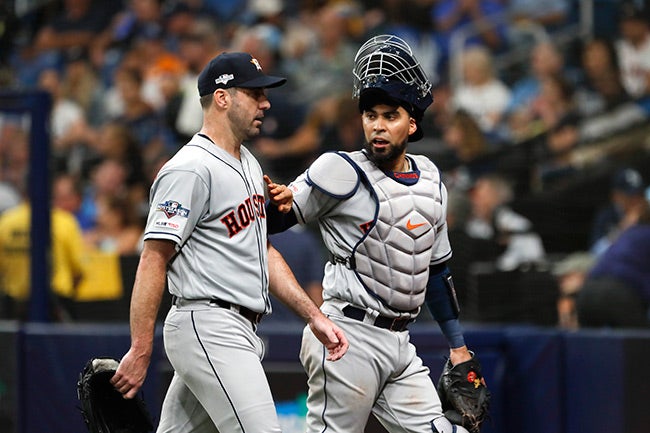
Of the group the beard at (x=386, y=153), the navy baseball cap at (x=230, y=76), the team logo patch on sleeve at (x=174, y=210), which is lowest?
the team logo patch on sleeve at (x=174, y=210)

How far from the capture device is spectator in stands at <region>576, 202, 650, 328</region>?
6.57 metres

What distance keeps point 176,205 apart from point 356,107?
5230 millimetres

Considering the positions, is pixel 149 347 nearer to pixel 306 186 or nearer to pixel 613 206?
pixel 306 186

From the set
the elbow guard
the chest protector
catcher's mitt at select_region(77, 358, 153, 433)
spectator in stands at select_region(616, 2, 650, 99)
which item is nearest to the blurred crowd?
spectator in stands at select_region(616, 2, 650, 99)

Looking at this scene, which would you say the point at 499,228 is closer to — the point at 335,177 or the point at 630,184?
the point at 630,184

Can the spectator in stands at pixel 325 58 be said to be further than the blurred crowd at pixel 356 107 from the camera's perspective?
Yes

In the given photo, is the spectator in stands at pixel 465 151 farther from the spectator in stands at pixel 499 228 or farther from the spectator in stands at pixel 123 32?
the spectator in stands at pixel 123 32

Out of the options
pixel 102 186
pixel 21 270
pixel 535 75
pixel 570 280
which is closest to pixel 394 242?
pixel 21 270

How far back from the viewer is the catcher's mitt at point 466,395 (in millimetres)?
4480

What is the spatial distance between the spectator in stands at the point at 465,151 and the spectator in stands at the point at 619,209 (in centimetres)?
Answer: 95

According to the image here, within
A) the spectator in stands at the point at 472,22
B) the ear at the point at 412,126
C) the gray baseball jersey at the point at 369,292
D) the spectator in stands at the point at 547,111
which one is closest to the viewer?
the gray baseball jersey at the point at 369,292

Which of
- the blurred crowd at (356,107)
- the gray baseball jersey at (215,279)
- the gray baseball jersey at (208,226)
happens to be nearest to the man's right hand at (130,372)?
the gray baseball jersey at (215,279)

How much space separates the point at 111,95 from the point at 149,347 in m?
→ 8.04

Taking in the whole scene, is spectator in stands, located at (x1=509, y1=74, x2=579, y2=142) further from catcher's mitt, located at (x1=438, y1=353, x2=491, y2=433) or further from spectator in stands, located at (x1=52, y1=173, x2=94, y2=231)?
catcher's mitt, located at (x1=438, y1=353, x2=491, y2=433)
